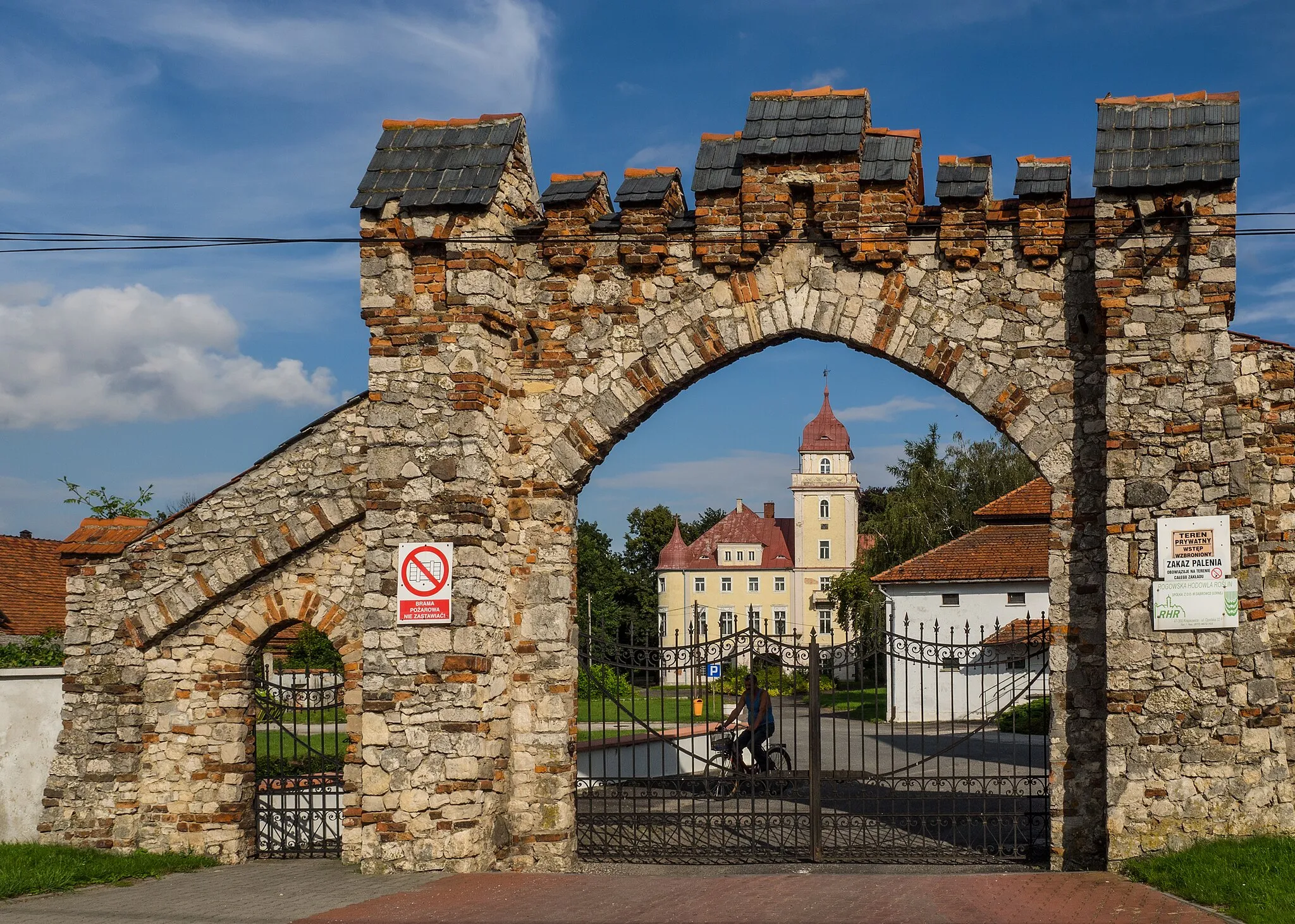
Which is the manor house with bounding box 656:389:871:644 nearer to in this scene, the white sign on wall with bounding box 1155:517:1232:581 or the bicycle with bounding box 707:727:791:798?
the bicycle with bounding box 707:727:791:798

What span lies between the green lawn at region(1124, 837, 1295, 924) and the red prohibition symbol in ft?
17.3

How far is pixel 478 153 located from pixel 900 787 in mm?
9534

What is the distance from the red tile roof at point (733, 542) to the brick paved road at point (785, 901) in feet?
175

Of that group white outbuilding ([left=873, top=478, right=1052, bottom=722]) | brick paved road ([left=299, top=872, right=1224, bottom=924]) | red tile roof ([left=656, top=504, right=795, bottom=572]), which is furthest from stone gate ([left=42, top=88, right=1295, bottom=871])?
red tile roof ([left=656, top=504, right=795, bottom=572])

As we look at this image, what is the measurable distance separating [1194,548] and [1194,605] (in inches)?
15.6

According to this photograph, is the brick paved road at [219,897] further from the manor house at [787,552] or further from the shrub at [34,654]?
the manor house at [787,552]

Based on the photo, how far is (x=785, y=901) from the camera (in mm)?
7645

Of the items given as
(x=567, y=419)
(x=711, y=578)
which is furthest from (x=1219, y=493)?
(x=711, y=578)

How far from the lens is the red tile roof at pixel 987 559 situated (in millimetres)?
26062

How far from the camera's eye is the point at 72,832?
381 inches

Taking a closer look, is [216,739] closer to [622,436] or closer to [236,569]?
[236,569]

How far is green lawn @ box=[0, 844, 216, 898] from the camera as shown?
856 cm

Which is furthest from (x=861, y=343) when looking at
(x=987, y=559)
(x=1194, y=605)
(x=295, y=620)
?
(x=987, y=559)

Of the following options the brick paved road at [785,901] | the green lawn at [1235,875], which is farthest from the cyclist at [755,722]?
the green lawn at [1235,875]
